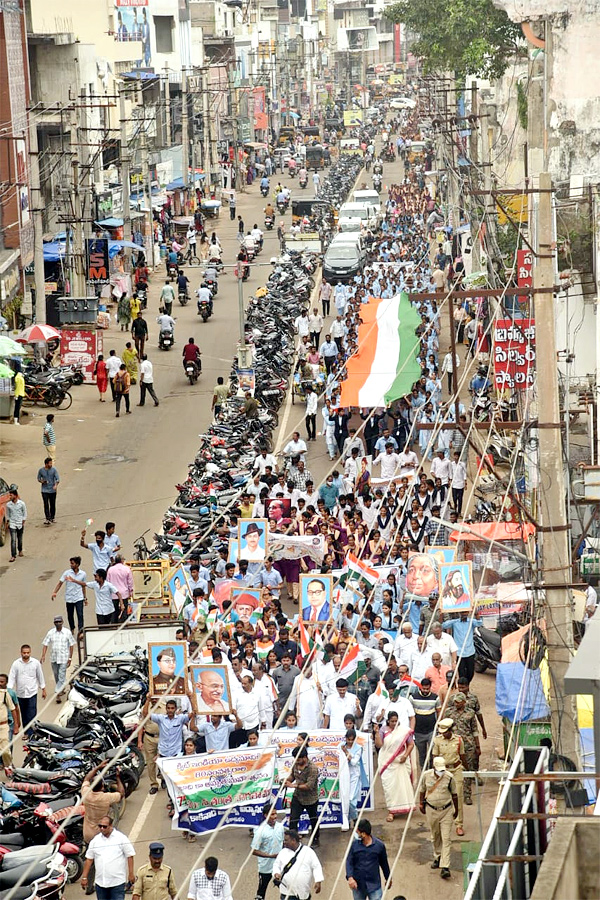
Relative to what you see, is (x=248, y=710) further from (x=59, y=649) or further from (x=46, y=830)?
(x=59, y=649)

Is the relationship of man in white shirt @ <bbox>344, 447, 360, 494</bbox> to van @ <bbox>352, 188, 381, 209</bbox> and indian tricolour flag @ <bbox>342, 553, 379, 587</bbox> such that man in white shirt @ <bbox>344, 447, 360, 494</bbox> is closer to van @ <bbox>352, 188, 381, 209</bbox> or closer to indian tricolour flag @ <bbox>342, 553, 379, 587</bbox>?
indian tricolour flag @ <bbox>342, 553, 379, 587</bbox>

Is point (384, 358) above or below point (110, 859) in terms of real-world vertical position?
above

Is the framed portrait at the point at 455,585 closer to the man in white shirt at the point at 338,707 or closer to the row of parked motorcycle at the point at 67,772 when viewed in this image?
the man in white shirt at the point at 338,707

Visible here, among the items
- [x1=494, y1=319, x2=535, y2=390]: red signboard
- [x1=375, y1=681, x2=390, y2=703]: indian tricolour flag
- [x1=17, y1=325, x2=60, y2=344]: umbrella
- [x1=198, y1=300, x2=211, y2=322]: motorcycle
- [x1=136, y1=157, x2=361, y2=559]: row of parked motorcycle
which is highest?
[x1=494, y1=319, x2=535, y2=390]: red signboard

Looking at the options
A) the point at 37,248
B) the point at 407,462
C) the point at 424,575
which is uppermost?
the point at 37,248

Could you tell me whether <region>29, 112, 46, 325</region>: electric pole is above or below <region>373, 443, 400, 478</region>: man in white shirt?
above

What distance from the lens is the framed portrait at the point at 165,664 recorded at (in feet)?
55.7

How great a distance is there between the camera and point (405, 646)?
17.7 m

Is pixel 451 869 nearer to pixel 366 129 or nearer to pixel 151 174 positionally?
pixel 151 174

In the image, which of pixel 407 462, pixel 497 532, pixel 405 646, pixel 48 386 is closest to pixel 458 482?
pixel 407 462

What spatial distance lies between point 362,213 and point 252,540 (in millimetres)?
39384

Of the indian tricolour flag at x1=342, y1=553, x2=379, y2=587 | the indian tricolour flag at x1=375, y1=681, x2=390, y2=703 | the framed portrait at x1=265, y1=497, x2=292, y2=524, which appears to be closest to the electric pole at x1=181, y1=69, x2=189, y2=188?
the framed portrait at x1=265, y1=497, x2=292, y2=524

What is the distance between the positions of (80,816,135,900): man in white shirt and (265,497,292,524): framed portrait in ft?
30.8

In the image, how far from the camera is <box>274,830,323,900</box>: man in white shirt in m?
13.4
